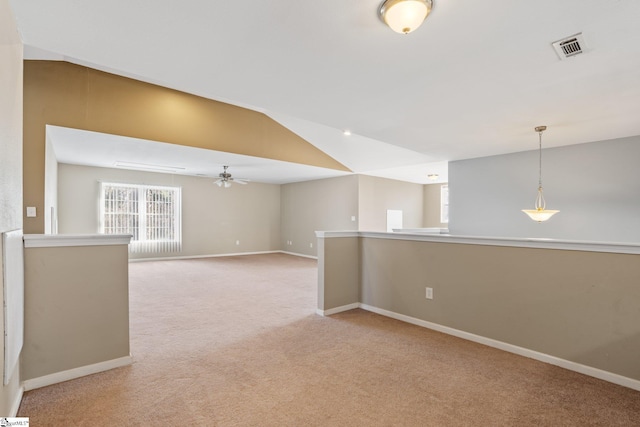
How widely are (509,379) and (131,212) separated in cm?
877

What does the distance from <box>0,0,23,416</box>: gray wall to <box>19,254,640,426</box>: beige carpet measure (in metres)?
0.40

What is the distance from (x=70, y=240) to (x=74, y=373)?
102 cm

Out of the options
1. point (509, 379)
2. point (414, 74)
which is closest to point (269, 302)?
point (509, 379)

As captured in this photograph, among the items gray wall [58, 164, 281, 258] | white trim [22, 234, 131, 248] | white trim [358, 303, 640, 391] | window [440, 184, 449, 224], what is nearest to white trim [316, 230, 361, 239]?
white trim [358, 303, 640, 391]

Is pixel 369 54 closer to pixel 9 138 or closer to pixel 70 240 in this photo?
pixel 9 138

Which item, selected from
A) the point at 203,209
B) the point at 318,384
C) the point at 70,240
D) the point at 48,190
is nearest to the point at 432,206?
the point at 203,209

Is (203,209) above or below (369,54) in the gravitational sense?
below

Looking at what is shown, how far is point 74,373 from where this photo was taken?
7.75 feet

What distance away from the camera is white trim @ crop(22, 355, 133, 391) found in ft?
7.25

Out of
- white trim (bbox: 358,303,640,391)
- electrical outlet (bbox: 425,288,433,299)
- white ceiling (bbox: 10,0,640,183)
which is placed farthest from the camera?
electrical outlet (bbox: 425,288,433,299)

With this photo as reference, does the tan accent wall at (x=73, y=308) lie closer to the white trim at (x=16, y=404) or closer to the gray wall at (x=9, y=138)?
the white trim at (x=16, y=404)

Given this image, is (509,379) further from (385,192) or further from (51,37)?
(385,192)

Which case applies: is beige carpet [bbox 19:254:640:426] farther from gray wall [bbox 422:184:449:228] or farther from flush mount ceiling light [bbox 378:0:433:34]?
gray wall [bbox 422:184:449:228]

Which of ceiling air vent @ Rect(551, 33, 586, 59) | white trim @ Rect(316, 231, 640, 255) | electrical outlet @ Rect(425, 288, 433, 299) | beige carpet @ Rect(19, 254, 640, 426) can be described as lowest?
beige carpet @ Rect(19, 254, 640, 426)
